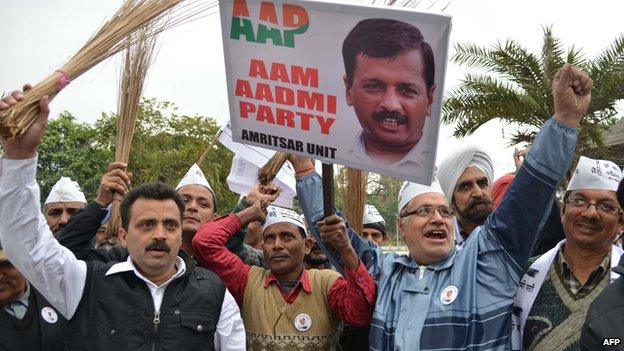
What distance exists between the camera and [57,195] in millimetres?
5371

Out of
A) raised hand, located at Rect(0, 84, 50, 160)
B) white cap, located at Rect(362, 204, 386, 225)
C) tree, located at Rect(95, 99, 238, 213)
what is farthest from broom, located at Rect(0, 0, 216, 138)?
tree, located at Rect(95, 99, 238, 213)

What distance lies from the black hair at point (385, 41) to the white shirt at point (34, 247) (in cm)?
135

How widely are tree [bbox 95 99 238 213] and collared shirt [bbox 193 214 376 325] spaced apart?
659 inches

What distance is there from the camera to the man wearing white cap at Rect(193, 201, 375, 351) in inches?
148

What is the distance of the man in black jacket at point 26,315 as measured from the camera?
11.7 feet

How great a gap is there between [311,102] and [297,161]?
72 cm

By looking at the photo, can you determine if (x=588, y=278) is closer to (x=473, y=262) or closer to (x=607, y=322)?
(x=473, y=262)

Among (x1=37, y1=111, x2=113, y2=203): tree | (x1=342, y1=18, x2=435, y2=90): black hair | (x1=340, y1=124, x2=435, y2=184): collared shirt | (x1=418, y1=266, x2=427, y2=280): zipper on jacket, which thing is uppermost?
(x1=342, y1=18, x2=435, y2=90): black hair

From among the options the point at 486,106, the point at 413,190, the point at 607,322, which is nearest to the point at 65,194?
the point at 413,190

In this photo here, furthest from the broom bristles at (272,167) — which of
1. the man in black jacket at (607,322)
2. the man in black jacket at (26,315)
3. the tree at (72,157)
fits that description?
the tree at (72,157)

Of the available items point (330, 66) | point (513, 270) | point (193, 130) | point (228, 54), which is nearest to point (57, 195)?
point (228, 54)

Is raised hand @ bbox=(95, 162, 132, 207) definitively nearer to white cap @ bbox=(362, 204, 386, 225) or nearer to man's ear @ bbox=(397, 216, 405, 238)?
man's ear @ bbox=(397, 216, 405, 238)

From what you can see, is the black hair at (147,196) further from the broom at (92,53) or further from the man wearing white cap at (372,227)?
the man wearing white cap at (372,227)

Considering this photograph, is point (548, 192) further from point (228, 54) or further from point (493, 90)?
point (493, 90)
